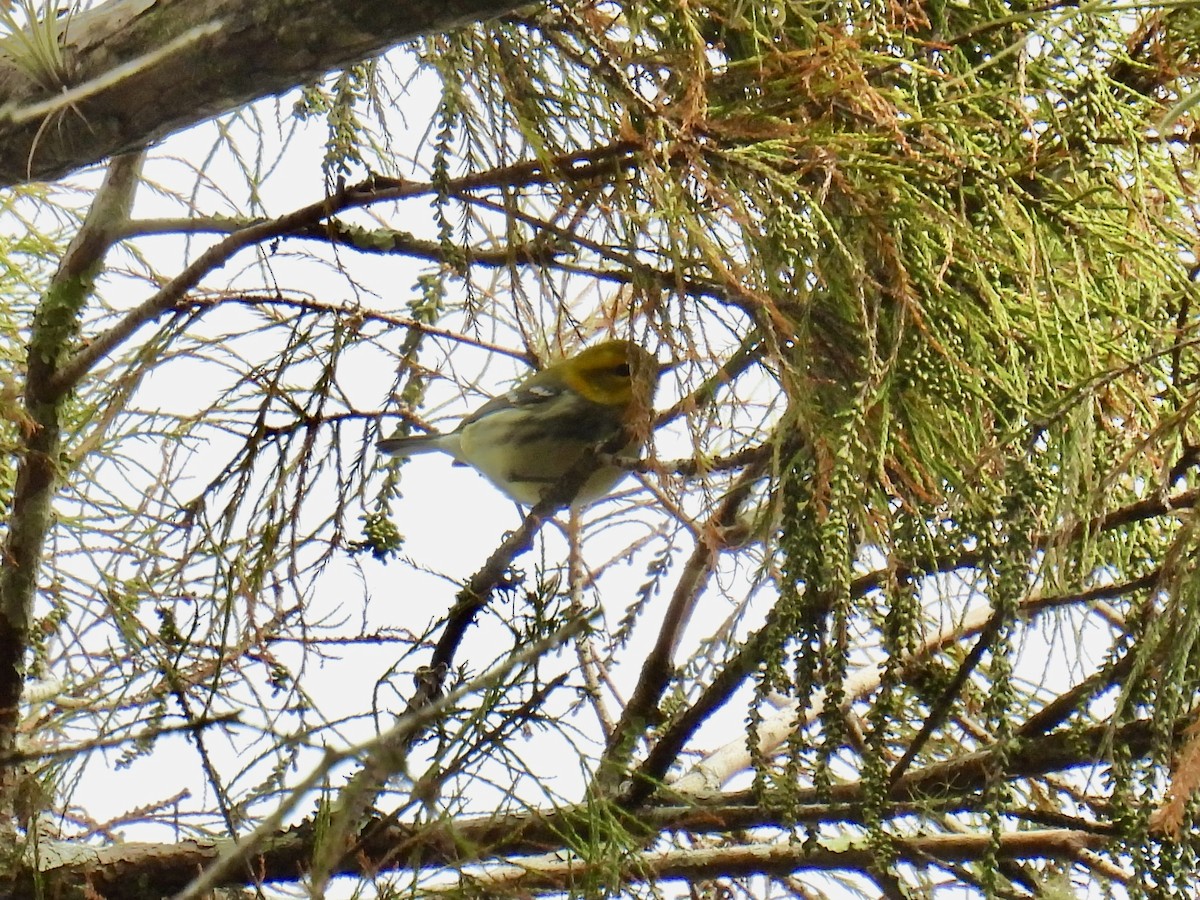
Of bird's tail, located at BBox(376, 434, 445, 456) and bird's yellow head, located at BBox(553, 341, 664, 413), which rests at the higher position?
bird's yellow head, located at BBox(553, 341, 664, 413)

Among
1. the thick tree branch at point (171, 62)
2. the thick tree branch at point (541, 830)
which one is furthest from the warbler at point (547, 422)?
the thick tree branch at point (171, 62)

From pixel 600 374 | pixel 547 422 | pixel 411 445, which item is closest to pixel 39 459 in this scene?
pixel 411 445

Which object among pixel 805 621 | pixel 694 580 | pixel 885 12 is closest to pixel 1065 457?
pixel 805 621

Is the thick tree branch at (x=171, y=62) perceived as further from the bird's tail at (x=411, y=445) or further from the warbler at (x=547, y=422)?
the warbler at (x=547, y=422)

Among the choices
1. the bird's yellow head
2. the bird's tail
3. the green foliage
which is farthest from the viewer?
the bird's yellow head

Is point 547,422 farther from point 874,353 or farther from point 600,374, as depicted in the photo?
point 874,353

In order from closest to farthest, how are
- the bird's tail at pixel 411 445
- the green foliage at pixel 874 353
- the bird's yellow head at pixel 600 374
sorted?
the green foliage at pixel 874 353 < the bird's tail at pixel 411 445 < the bird's yellow head at pixel 600 374

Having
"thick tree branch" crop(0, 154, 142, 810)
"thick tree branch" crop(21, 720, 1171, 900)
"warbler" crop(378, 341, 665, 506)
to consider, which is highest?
"warbler" crop(378, 341, 665, 506)

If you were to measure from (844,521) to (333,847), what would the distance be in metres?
0.63

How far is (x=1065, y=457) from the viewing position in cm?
157

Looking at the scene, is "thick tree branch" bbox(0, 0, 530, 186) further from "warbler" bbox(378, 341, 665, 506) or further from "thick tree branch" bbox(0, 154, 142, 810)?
"warbler" bbox(378, 341, 665, 506)

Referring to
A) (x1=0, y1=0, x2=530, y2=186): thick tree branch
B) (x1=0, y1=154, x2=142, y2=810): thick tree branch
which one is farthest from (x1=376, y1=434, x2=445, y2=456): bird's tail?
(x1=0, y1=0, x2=530, y2=186): thick tree branch

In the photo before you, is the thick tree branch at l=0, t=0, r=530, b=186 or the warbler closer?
the thick tree branch at l=0, t=0, r=530, b=186

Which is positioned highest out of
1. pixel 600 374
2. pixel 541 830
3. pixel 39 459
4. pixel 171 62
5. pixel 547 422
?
pixel 600 374
